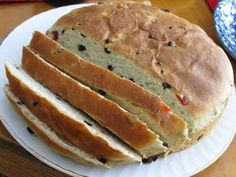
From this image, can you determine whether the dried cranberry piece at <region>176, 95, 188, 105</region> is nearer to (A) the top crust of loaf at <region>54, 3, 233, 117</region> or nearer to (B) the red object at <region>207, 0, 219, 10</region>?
(A) the top crust of loaf at <region>54, 3, 233, 117</region>

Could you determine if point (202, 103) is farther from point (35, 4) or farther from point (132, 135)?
point (35, 4)

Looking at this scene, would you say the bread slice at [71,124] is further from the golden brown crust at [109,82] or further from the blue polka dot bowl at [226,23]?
the blue polka dot bowl at [226,23]

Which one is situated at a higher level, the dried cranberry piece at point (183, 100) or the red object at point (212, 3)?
the dried cranberry piece at point (183, 100)

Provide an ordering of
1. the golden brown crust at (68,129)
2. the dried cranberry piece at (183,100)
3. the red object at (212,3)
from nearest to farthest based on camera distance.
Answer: the golden brown crust at (68,129)
the dried cranberry piece at (183,100)
the red object at (212,3)

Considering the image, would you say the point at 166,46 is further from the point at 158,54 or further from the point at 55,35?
the point at 55,35

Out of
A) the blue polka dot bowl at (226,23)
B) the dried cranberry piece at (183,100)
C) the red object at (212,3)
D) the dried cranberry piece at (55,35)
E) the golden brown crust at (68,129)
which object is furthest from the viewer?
the red object at (212,3)


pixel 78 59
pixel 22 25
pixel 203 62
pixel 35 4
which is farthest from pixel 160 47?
pixel 35 4

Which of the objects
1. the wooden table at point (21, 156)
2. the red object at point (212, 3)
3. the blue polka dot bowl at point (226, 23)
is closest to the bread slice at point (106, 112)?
the wooden table at point (21, 156)
